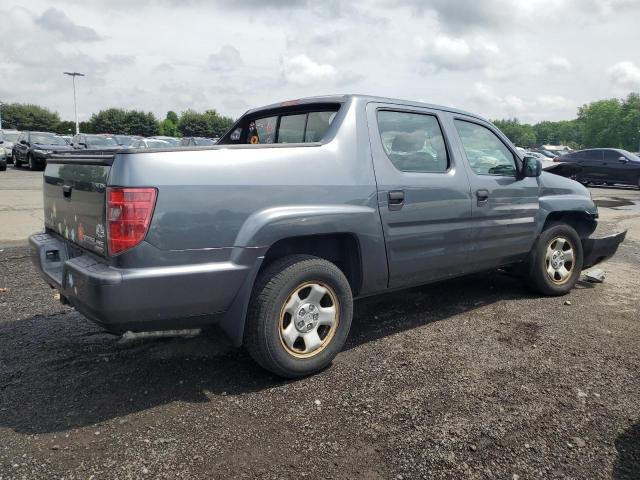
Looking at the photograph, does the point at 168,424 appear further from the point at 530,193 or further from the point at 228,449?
the point at 530,193

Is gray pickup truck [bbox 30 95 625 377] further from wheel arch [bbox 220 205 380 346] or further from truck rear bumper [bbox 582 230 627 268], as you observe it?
truck rear bumper [bbox 582 230 627 268]

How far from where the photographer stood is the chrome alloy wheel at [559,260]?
16.8 ft

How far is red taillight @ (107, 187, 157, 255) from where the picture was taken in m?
2.64

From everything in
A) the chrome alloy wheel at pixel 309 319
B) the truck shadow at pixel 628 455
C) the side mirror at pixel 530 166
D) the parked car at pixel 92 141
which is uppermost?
the parked car at pixel 92 141

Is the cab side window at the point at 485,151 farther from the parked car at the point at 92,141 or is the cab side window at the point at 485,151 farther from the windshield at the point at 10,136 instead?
the windshield at the point at 10,136

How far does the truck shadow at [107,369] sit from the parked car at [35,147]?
20.4 metres

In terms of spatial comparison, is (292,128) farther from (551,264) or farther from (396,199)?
(551,264)

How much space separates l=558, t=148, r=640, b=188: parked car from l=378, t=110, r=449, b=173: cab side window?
18.1 metres

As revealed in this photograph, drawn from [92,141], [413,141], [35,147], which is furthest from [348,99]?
[35,147]

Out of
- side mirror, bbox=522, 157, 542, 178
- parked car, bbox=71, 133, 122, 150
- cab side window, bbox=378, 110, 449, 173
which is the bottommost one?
side mirror, bbox=522, 157, 542, 178

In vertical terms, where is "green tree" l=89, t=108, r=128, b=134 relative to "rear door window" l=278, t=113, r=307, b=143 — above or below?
above

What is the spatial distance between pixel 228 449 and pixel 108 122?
77876mm

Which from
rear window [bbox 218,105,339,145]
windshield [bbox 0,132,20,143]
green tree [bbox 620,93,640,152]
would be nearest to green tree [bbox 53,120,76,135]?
windshield [bbox 0,132,20,143]

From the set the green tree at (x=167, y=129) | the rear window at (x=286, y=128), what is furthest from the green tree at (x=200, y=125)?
the rear window at (x=286, y=128)
